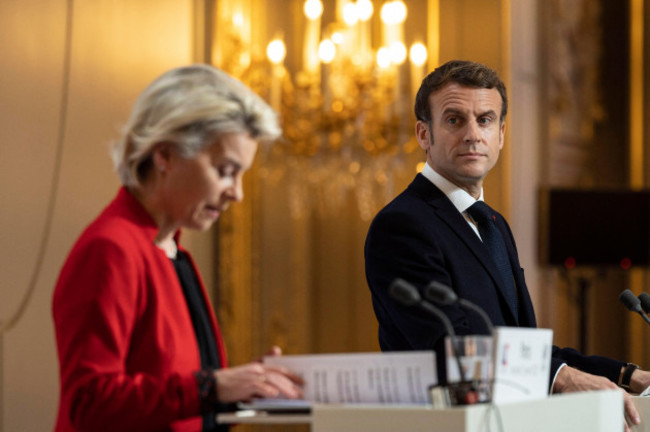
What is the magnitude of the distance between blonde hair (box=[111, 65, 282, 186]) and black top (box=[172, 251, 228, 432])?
8.3 inches

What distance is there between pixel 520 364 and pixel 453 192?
862 millimetres

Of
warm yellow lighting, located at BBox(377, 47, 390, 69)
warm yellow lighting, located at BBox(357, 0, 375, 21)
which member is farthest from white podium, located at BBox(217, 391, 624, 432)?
warm yellow lighting, located at BBox(357, 0, 375, 21)

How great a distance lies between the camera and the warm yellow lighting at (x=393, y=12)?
511 cm

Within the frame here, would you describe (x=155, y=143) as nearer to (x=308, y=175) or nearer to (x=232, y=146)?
(x=232, y=146)

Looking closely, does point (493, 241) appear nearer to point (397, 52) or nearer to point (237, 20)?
point (397, 52)

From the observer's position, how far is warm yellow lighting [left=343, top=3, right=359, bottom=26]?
204 inches

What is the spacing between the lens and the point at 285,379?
1.71m

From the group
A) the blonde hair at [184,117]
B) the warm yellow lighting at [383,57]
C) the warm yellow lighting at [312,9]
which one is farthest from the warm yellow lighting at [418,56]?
the blonde hair at [184,117]

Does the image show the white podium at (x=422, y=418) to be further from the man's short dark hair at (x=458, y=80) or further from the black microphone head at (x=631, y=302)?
the man's short dark hair at (x=458, y=80)

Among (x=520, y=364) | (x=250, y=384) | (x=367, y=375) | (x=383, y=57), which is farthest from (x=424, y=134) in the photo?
(x=383, y=57)

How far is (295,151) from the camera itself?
5.43 metres

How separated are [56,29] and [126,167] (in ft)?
8.26

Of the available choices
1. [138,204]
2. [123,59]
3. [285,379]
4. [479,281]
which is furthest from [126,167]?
[123,59]

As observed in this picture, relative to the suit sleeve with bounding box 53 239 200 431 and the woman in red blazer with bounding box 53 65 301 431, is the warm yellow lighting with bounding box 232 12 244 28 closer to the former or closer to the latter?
the woman in red blazer with bounding box 53 65 301 431
